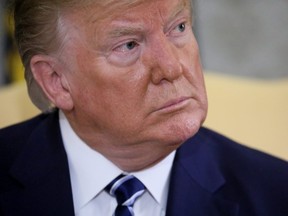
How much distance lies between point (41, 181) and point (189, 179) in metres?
0.37

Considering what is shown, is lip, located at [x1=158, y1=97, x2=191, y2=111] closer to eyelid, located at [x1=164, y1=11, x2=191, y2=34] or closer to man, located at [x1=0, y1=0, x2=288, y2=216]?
man, located at [x1=0, y1=0, x2=288, y2=216]

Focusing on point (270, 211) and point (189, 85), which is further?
point (270, 211)

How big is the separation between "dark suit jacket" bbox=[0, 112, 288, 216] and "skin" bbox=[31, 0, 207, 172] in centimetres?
16

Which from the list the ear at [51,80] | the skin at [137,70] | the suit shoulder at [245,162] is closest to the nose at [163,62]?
the skin at [137,70]

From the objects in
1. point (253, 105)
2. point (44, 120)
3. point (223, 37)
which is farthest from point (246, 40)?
point (44, 120)

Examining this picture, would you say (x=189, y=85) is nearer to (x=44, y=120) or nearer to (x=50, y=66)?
(x=50, y=66)

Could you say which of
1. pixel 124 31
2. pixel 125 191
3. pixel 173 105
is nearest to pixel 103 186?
pixel 125 191

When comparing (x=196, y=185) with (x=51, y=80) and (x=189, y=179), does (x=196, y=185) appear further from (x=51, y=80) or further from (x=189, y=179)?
(x=51, y=80)

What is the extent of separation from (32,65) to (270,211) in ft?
2.23

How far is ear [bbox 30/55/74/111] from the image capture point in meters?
1.70

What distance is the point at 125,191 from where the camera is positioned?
1.75 m

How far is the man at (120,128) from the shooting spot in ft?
5.15

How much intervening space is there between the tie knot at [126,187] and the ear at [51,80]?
0.22 meters

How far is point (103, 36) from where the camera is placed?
1.57m
